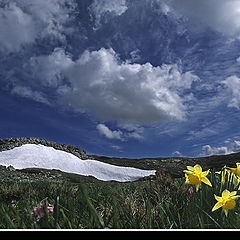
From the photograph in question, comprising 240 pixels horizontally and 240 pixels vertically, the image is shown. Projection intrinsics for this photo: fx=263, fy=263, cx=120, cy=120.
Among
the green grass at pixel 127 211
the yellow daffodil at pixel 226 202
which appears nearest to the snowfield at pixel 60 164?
the green grass at pixel 127 211

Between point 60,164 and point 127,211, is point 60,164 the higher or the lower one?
the higher one

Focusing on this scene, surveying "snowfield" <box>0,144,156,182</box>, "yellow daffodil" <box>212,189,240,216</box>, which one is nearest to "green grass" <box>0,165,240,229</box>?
"yellow daffodil" <box>212,189,240,216</box>

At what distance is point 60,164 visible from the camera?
25.1m

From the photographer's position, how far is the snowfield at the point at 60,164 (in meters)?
23.4

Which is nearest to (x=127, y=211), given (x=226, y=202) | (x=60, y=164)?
(x=226, y=202)

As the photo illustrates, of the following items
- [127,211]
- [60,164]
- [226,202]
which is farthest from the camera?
[60,164]

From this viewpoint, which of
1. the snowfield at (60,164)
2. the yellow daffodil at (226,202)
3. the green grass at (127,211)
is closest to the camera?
the green grass at (127,211)

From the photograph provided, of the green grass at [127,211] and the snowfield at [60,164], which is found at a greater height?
the snowfield at [60,164]

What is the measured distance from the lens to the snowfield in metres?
23.4

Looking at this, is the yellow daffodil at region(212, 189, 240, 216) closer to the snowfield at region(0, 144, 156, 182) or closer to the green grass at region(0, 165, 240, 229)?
the green grass at region(0, 165, 240, 229)

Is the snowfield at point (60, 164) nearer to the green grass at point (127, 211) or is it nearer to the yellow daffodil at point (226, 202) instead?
the green grass at point (127, 211)

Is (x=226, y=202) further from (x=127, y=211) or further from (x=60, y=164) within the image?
(x=60, y=164)
